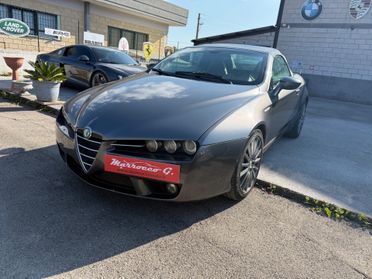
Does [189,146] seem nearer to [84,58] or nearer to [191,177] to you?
[191,177]

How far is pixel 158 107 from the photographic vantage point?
250 cm

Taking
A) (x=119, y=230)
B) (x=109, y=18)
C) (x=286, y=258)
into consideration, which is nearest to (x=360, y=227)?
(x=286, y=258)

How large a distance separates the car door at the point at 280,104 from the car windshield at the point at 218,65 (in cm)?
23

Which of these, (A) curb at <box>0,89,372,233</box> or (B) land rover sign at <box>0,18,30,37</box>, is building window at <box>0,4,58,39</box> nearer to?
(B) land rover sign at <box>0,18,30,37</box>

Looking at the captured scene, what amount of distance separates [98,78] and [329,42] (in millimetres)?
10213

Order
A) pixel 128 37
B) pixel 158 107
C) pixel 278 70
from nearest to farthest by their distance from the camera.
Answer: pixel 158 107 → pixel 278 70 → pixel 128 37

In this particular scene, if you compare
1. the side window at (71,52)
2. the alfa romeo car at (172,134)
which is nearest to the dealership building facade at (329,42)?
the side window at (71,52)

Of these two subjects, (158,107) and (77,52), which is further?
(77,52)

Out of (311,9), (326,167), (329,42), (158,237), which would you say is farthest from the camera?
(311,9)

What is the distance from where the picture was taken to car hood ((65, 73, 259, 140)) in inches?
88.5

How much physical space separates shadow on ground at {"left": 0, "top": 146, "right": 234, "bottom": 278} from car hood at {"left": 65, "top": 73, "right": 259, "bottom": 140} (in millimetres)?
674

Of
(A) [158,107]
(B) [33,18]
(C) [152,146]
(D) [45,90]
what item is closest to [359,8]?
(D) [45,90]

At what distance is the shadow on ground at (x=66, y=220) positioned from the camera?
6.42 ft

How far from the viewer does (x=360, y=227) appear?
8.89 ft
